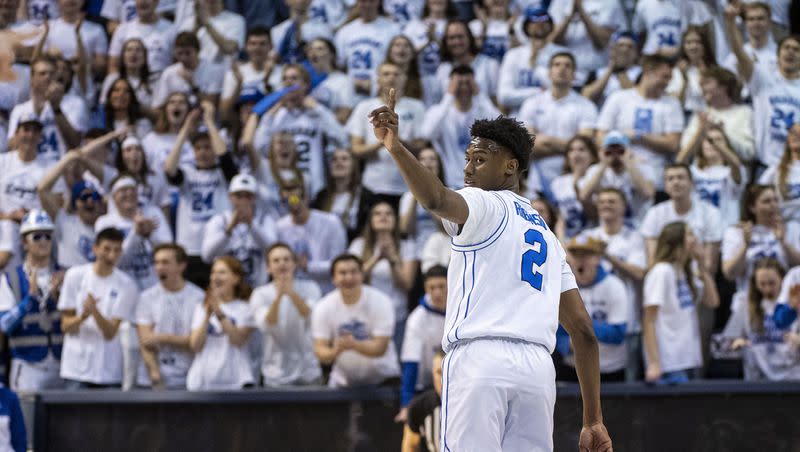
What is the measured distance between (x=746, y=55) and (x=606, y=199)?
302cm

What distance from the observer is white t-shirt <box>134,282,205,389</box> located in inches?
392

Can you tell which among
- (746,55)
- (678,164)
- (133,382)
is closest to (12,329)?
(133,382)

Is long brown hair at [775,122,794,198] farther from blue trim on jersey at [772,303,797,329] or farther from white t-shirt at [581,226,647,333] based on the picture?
blue trim on jersey at [772,303,797,329]

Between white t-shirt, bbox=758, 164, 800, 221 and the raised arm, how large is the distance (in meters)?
7.11

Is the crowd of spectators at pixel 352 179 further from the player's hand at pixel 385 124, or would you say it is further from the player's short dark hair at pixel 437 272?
the player's hand at pixel 385 124

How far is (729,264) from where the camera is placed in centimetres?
1041

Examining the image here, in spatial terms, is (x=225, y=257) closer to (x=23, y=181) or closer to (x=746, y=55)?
(x=23, y=181)

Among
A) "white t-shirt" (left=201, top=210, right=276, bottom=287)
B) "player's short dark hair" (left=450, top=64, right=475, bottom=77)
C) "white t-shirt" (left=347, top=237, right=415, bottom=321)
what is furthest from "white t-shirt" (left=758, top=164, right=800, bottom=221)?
"white t-shirt" (left=201, top=210, right=276, bottom=287)

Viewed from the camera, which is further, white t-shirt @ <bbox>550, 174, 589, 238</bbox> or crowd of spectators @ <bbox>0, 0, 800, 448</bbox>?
white t-shirt @ <bbox>550, 174, 589, 238</bbox>

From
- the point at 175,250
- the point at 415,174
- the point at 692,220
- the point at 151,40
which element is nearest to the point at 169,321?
the point at 175,250

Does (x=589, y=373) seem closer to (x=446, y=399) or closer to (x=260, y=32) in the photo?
(x=446, y=399)

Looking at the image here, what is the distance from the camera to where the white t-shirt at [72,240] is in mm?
10953

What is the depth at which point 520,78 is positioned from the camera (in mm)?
12750

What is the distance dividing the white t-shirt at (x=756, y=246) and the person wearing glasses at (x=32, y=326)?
19.1ft
